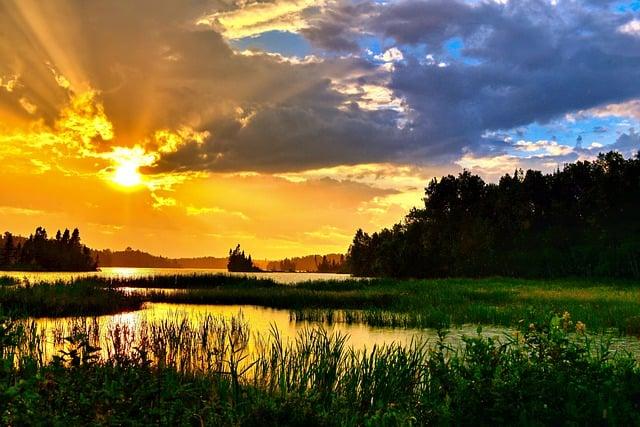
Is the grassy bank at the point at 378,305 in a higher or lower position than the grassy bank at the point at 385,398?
lower

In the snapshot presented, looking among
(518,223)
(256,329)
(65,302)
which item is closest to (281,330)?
(256,329)

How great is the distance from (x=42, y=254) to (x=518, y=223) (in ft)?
442

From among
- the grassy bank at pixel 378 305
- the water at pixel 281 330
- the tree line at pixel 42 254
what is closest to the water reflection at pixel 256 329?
the water at pixel 281 330

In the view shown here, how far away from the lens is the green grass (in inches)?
1270

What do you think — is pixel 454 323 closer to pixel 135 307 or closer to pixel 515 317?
pixel 515 317

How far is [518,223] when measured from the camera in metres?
127

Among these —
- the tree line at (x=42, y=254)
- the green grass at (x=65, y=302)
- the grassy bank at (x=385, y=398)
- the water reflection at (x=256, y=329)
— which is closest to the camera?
the grassy bank at (x=385, y=398)

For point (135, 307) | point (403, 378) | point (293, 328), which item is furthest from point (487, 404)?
point (135, 307)

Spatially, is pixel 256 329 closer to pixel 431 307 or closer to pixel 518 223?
pixel 431 307

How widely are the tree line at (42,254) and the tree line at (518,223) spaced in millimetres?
97524

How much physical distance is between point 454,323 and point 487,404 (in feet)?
69.1

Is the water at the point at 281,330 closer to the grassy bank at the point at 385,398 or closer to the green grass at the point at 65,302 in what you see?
the green grass at the point at 65,302

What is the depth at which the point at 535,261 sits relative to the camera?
111125 millimetres

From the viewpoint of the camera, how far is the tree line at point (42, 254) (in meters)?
155
